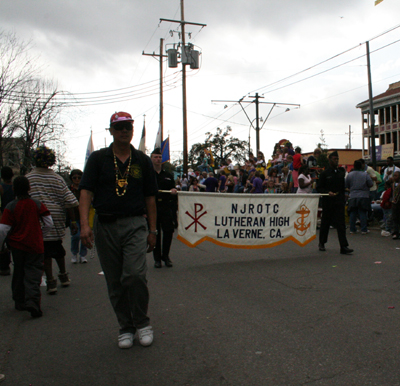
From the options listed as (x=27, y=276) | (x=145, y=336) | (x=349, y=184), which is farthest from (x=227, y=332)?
(x=349, y=184)

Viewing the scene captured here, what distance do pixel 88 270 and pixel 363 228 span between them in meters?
7.09

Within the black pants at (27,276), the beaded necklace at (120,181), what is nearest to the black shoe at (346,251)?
the black pants at (27,276)

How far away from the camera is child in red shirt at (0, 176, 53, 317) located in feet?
16.3

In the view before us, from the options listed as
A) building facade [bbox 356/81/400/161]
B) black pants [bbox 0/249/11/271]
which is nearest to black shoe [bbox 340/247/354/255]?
black pants [bbox 0/249/11/271]

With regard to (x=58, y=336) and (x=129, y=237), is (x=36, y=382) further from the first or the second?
(x=129, y=237)

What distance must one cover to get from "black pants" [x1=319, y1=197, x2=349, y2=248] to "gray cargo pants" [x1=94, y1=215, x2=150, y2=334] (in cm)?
536

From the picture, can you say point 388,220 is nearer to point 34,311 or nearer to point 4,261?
point 4,261

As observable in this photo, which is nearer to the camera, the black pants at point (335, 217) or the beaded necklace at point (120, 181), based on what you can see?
the beaded necklace at point (120, 181)

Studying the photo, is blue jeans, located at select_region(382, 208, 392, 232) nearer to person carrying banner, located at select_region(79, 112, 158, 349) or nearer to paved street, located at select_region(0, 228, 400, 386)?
paved street, located at select_region(0, 228, 400, 386)

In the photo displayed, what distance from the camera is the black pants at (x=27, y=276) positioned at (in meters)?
4.89

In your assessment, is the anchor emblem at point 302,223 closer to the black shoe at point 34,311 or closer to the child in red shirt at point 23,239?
the child in red shirt at point 23,239

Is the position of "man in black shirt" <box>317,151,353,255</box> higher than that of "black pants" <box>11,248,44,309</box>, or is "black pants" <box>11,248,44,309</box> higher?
"man in black shirt" <box>317,151,353,255</box>

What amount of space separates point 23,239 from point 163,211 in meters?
2.89

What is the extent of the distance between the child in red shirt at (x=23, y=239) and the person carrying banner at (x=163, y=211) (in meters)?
2.58
